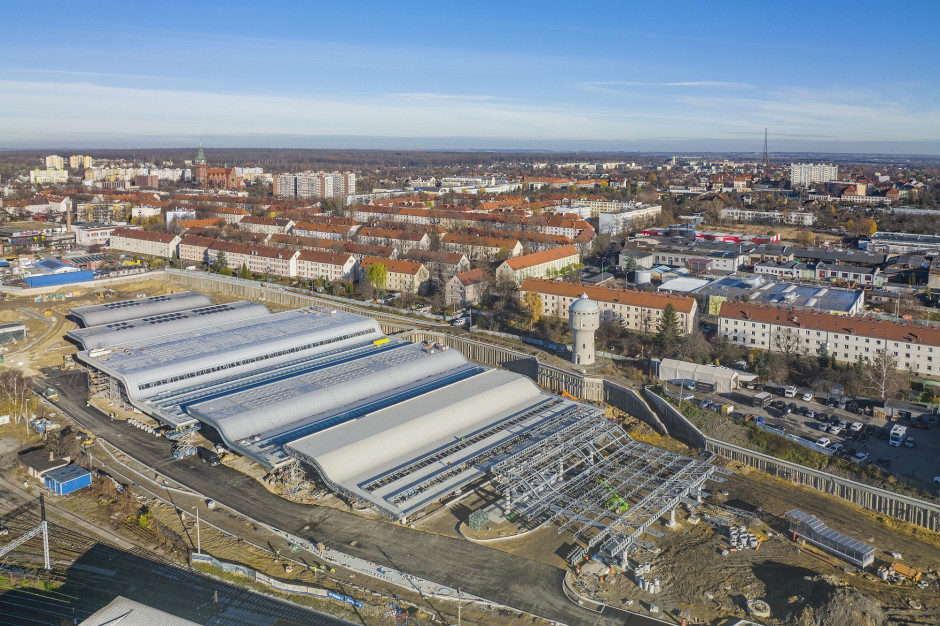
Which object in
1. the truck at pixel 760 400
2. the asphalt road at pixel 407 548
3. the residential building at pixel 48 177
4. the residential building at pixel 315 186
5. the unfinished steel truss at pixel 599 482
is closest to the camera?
the asphalt road at pixel 407 548

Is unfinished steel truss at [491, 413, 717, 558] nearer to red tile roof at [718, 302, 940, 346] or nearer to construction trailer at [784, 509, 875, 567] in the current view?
construction trailer at [784, 509, 875, 567]

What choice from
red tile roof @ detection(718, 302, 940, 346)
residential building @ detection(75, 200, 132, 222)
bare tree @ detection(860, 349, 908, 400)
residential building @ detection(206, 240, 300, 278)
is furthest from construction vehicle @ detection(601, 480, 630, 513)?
residential building @ detection(75, 200, 132, 222)

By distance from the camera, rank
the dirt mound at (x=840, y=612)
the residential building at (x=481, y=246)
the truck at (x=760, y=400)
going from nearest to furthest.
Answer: the dirt mound at (x=840, y=612) → the truck at (x=760, y=400) → the residential building at (x=481, y=246)

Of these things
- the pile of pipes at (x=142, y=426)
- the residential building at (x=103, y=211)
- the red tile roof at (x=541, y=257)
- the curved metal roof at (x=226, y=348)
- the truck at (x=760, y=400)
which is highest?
the residential building at (x=103, y=211)

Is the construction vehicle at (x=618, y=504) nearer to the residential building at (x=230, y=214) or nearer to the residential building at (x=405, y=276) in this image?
the residential building at (x=405, y=276)

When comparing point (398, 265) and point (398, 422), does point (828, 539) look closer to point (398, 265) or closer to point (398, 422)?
point (398, 422)

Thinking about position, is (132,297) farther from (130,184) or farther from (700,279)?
(130,184)

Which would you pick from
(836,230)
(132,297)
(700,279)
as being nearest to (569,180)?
(836,230)

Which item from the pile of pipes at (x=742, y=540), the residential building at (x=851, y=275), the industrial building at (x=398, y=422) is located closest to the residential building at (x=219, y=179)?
the industrial building at (x=398, y=422)
